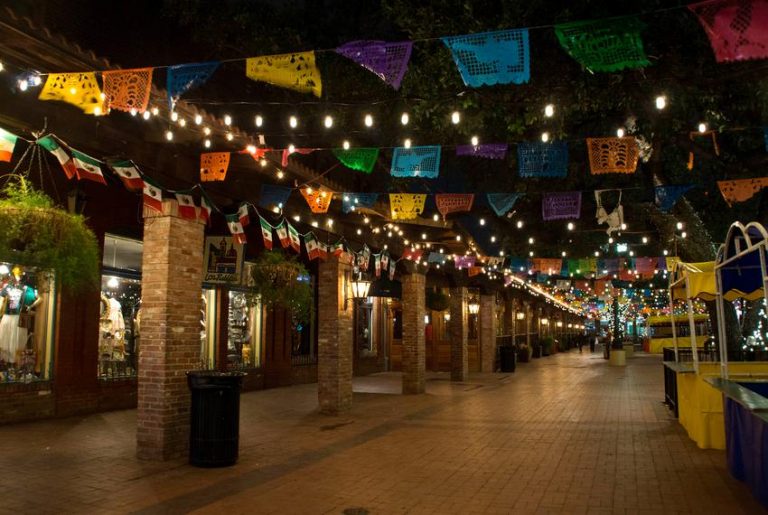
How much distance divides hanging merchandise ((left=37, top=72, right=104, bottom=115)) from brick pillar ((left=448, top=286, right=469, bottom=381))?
593 inches

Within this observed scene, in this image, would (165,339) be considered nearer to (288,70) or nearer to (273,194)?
(273,194)

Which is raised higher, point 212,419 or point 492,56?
point 492,56

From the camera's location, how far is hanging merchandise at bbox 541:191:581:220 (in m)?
13.3

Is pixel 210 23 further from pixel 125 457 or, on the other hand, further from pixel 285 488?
pixel 285 488

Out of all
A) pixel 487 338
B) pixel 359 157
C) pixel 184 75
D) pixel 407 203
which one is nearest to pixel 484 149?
pixel 359 157

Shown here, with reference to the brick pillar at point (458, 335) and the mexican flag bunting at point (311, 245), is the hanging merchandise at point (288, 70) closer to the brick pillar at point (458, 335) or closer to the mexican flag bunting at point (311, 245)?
the mexican flag bunting at point (311, 245)

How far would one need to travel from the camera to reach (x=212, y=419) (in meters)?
7.68

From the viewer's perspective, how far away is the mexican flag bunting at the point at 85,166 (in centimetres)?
715

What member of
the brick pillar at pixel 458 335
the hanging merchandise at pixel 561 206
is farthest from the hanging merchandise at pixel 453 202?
the brick pillar at pixel 458 335

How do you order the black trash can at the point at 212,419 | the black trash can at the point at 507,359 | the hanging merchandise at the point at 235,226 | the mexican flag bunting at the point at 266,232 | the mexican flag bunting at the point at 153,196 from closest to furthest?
1. the black trash can at the point at 212,419
2. the mexican flag bunting at the point at 153,196
3. the hanging merchandise at the point at 235,226
4. the mexican flag bunting at the point at 266,232
5. the black trash can at the point at 507,359

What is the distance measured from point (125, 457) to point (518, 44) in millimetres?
6949

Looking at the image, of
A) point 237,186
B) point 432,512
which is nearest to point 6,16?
point 237,186

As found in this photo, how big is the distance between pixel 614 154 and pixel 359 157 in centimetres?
393

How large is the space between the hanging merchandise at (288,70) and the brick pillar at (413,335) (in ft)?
31.9
